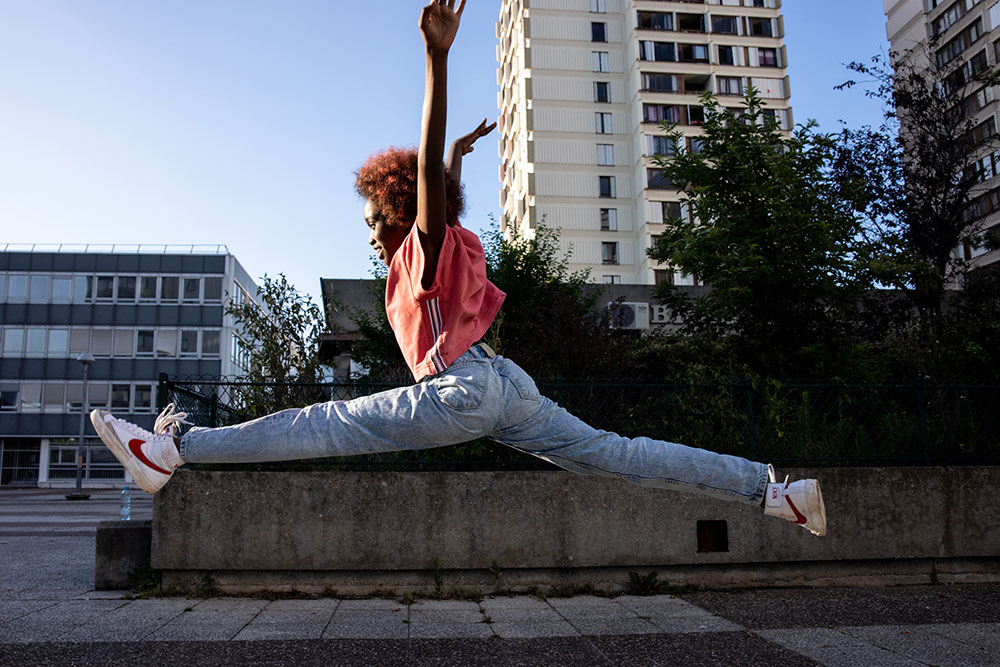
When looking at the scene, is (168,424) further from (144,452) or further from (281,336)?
(281,336)

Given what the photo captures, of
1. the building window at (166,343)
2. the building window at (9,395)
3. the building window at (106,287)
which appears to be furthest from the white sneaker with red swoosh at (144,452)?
the building window at (9,395)

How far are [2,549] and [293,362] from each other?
→ 153 inches

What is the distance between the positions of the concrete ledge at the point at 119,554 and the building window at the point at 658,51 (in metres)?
56.6

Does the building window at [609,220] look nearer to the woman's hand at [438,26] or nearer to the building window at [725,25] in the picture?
the building window at [725,25]

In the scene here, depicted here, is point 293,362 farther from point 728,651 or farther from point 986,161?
point 986,161

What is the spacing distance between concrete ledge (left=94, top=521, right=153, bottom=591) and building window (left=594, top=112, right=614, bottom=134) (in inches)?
2148

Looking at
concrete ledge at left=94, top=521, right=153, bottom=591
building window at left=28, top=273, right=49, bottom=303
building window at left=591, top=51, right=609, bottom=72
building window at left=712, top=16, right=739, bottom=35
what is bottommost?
concrete ledge at left=94, top=521, right=153, bottom=591

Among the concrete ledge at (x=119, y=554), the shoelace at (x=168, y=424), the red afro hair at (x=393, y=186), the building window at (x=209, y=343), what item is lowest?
the concrete ledge at (x=119, y=554)

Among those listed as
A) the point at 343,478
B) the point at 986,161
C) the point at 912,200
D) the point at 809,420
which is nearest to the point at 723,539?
the point at 809,420

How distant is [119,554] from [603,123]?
55.1 meters

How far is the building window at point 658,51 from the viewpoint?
57.1m

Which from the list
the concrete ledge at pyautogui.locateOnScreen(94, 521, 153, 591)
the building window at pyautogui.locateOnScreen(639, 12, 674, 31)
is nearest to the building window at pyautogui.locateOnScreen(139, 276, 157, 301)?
the building window at pyautogui.locateOnScreen(639, 12, 674, 31)

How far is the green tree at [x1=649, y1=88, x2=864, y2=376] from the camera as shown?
40.3 ft

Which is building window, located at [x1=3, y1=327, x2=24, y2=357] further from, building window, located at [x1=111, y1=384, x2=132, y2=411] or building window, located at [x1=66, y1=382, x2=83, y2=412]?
building window, located at [x1=111, y1=384, x2=132, y2=411]
